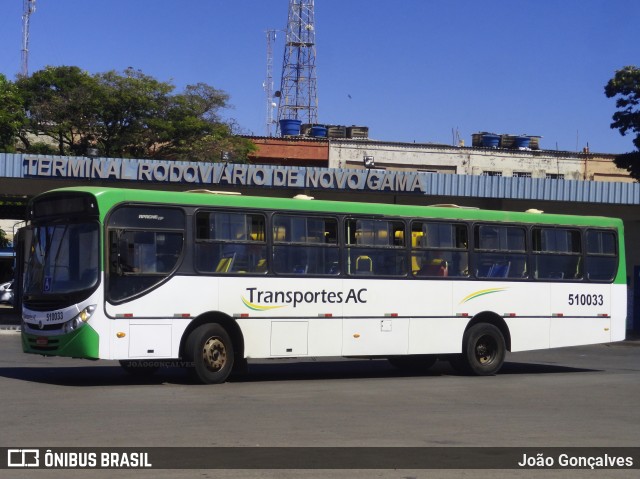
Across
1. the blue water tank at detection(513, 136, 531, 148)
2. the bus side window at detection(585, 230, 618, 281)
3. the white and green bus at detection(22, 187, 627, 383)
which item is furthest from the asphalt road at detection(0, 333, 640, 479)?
the blue water tank at detection(513, 136, 531, 148)

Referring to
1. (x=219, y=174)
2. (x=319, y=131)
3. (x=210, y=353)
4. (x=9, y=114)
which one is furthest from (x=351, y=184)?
(x=319, y=131)

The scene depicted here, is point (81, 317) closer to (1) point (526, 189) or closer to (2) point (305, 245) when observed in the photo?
(2) point (305, 245)

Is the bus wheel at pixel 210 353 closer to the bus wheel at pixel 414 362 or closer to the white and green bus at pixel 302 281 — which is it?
the white and green bus at pixel 302 281

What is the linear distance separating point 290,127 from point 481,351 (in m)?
52.0

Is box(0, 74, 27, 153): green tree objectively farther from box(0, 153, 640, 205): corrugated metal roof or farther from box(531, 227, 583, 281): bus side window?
box(531, 227, 583, 281): bus side window

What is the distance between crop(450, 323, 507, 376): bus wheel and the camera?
745 inches

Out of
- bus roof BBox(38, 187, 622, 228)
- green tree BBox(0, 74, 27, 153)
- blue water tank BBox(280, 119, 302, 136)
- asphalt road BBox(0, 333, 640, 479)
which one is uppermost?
blue water tank BBox(280, 119, 302, 136)

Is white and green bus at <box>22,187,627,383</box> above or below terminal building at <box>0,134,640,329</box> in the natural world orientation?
below

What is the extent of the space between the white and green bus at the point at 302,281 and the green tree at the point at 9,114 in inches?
1362

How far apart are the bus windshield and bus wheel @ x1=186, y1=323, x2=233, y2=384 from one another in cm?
186

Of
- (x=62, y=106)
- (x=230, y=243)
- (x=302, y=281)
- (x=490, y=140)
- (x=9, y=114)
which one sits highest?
(x=490, y=140)

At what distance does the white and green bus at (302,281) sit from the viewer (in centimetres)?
1516

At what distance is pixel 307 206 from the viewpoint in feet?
56.6

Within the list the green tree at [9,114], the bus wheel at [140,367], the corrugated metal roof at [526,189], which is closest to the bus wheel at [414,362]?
the bus wheel at [140,367]
